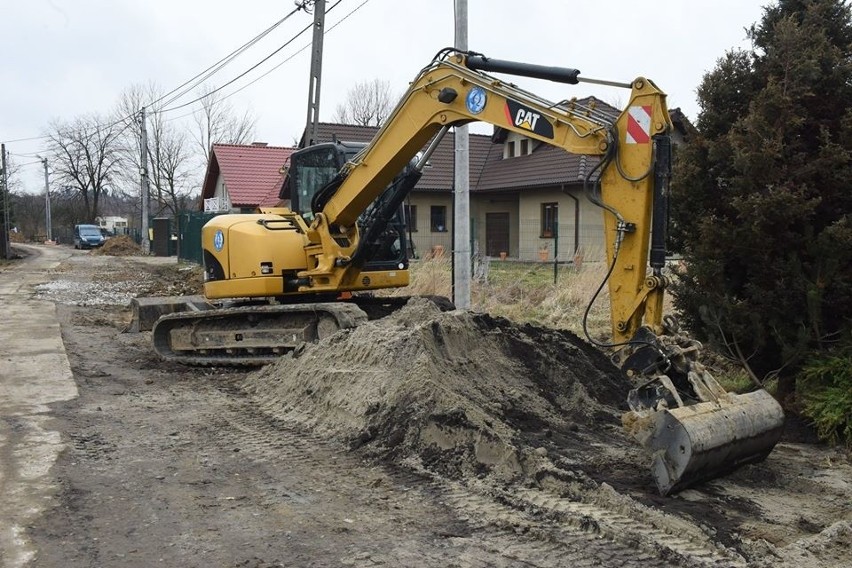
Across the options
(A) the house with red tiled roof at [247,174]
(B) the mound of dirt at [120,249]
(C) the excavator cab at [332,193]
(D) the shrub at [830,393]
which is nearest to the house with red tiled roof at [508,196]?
(A) the house with red tiled roof at [247,174]

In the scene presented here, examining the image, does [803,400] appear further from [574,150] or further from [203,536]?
[203,536]

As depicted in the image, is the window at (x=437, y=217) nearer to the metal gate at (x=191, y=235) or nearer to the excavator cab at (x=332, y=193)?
the metal gate at (x=191, y=235)

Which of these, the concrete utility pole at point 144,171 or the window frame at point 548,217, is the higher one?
the concrete utility pole at point 144,171

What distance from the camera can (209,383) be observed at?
8.98 m

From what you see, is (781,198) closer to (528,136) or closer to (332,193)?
(528,136)

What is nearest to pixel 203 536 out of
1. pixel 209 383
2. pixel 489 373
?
pixel 489 373

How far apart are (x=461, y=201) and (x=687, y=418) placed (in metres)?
6.62

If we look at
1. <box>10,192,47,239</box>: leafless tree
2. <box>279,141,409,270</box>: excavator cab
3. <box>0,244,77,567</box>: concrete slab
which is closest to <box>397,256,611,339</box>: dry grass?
<box>279,141,409,270</box>: excavator cab

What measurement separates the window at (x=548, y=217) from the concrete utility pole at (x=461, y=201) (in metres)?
17.7

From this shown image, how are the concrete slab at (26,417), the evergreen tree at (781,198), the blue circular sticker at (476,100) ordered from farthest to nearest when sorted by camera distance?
the blue circular sticker at (476,100), the evergreen tree at (781,198), the concrete slab at (26,417)

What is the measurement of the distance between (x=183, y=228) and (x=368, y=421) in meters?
28.0

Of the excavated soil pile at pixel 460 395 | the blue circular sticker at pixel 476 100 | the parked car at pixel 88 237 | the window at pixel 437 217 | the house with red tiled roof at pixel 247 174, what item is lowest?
the excavated soil pile at pixel 460 395

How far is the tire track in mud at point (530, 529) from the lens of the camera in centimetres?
393

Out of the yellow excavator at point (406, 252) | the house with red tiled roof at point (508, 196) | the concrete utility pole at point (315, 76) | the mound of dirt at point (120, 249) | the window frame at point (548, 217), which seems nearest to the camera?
the yellow excavator at point (406, 252)
